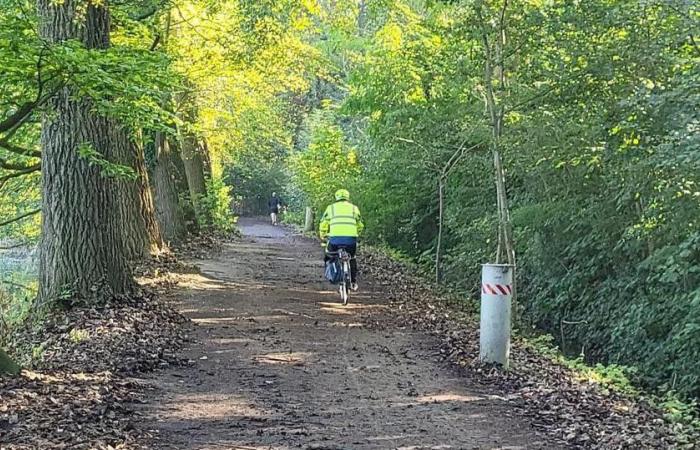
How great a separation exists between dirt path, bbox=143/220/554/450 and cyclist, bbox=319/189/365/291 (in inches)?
57.9

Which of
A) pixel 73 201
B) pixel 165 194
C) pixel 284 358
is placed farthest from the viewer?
pixel 165 194

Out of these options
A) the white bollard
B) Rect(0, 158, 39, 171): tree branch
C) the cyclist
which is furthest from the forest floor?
Rect(0, 158, 39, 171): tree branch

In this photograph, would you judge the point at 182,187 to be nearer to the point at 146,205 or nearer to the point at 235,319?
the point at 146,205

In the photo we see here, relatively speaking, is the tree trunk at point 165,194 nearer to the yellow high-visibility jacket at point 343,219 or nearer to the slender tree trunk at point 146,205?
the slender tree trunk at point 146,205

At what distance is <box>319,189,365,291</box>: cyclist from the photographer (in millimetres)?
14562

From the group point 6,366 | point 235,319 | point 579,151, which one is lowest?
point 235,319

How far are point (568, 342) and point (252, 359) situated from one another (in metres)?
8.59

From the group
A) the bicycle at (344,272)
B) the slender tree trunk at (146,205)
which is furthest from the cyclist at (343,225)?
the slender tree trunk at (146,205)

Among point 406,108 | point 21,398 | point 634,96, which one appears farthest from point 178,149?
point 21,398

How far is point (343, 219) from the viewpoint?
1459cm

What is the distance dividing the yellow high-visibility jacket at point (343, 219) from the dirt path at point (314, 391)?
5.34ft

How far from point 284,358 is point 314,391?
66.1 inches

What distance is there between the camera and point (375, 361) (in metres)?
9.57

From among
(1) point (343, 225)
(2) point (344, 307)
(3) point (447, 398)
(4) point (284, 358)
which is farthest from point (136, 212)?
Result: (3) point (447, 398)
